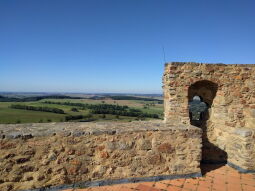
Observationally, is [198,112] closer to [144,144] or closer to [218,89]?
[218,89]

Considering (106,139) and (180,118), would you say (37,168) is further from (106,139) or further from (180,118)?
(180,118)

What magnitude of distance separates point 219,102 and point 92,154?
3.87m

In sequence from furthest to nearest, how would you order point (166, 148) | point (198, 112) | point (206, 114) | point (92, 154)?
1. point (198, 112)
2. point (206, 114)
3. point (166, 148)
4. point (92, 154)

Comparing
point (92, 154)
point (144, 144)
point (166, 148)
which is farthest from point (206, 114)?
point (92, 154)

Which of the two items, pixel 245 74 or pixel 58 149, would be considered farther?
pixel 245 74

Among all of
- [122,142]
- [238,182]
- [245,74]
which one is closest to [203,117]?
[245,74]

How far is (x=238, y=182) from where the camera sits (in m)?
4.36

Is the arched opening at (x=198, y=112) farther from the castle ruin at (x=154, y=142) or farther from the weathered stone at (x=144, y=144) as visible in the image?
the weathered stone at (x=144, y=144)

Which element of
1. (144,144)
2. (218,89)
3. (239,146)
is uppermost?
(218,89)

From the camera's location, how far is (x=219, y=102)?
5617 mm

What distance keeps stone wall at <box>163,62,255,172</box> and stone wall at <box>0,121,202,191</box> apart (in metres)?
0.89

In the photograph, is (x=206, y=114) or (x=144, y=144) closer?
(x=144, y=144)

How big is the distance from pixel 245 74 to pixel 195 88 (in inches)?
54.3

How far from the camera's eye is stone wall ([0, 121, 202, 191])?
138 inches
